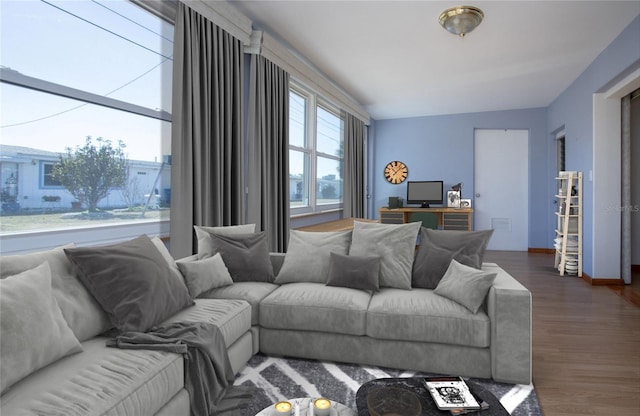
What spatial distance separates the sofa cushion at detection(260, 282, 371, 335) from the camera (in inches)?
92.6

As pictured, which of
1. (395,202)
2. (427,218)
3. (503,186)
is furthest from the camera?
(503,186)

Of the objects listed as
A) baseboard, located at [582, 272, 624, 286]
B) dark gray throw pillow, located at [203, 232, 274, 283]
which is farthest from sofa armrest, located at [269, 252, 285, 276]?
baseboard, located at [582, 272, 624, 286]

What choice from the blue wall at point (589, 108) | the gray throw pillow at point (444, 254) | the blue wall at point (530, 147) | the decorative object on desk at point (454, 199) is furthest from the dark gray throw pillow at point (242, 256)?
the decorative object on desk at point (454, 199)

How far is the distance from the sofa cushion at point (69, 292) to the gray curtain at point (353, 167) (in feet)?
15.4

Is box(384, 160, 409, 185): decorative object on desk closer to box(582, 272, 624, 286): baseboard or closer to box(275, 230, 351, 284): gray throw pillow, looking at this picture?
box(582, 272, 624, 286): baseboard

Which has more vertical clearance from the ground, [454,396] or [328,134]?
[328,134]

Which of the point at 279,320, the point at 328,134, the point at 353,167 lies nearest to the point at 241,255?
the point at 279,320

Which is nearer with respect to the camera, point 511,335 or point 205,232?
point 511,335

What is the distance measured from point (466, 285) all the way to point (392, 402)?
1173mm

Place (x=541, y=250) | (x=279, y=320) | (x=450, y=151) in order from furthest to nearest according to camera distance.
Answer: (x=450, y=151) → (x=541, y=250) → (x=279, y=320)

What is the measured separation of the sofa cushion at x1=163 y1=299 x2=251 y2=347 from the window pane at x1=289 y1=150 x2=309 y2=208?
8.11ft

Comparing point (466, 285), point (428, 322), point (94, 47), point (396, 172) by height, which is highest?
point (94, 47)

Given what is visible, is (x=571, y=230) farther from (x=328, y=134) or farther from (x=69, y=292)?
(x=69, y=292)

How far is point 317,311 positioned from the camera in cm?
241
